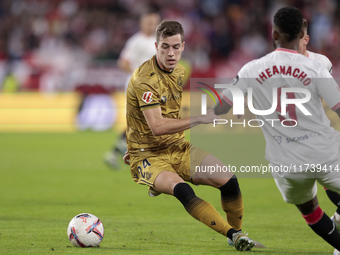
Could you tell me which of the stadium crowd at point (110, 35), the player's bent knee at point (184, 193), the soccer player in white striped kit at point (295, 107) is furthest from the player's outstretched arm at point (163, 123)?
the stadium crowd at point (110, 35)

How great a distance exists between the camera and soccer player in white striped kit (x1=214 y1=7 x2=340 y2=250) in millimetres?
3535

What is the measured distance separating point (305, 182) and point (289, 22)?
1125 mm

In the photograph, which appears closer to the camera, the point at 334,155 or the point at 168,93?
the point at 334,155

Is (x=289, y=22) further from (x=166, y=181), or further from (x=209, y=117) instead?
(x=166, y=181)

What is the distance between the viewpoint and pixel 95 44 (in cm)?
2047

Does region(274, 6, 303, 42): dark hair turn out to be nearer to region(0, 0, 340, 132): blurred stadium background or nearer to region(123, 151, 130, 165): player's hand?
region(123, 151, 130, 165): player's hand

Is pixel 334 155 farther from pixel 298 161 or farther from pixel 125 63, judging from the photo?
pixel 125 63

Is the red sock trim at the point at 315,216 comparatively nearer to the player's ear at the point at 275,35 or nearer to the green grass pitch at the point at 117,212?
the green grass pitch at the point at 117,212

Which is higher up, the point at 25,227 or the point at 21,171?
the point at 25,227

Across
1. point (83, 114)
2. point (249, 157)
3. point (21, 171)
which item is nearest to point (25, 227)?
point (21, 171)

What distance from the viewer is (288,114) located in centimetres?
359

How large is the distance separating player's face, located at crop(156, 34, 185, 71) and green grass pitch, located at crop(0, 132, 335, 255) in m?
1.64

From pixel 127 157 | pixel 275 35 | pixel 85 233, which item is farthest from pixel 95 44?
pixel 275 35

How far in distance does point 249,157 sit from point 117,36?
443 inches
